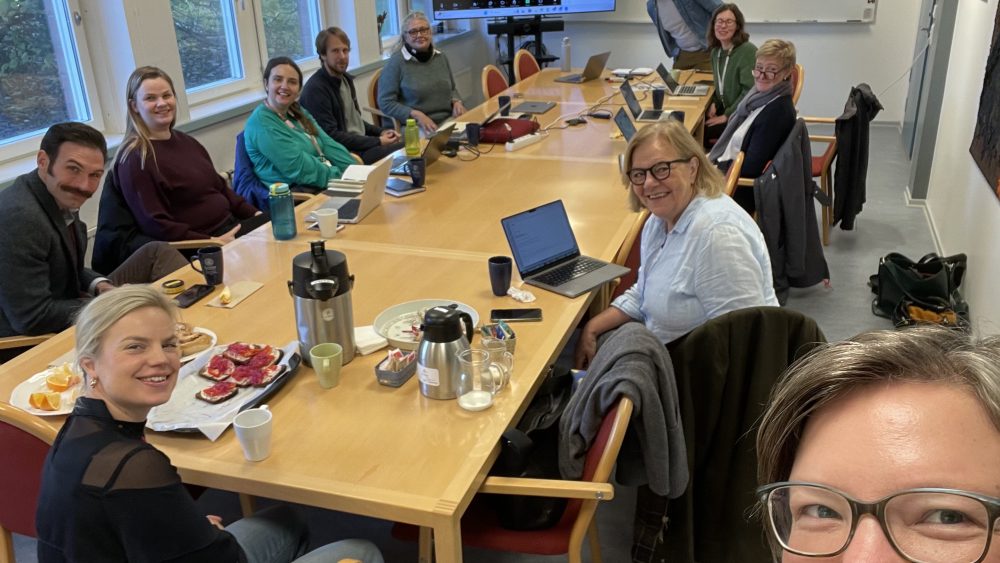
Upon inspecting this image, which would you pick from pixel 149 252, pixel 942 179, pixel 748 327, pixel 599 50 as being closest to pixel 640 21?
pixel 599 50

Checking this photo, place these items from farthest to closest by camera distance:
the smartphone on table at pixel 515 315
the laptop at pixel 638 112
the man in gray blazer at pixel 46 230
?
the laptop at pixel 638 112, the man in gray blazer at pixel 46 230, the smartphone on table at pixel 515 315

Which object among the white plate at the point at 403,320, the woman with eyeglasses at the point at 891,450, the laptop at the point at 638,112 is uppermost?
the woman with eyeglasses at the point at 891,450

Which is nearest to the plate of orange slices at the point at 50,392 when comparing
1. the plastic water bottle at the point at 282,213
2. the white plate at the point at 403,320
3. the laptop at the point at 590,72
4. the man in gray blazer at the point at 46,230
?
the man in gray blazer at the point at 46,230

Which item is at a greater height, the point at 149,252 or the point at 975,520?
the point at 975,520

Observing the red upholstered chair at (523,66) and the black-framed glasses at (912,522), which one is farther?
the red upholstered chair at (523,66)

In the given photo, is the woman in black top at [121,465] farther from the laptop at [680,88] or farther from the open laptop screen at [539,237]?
the laptop at [680,88]

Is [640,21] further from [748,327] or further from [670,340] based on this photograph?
[748,327]

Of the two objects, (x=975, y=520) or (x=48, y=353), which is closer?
(x=975, y=520)

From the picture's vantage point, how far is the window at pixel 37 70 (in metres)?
3.53

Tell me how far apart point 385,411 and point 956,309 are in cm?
275

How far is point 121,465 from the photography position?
1.27 metres

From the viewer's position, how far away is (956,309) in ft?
11.0

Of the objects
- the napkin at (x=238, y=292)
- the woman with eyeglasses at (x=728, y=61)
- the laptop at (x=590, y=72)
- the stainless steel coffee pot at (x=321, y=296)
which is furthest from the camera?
the laptop at (x=590, y=72)

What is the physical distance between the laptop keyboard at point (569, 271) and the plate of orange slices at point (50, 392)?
1.25 metres
